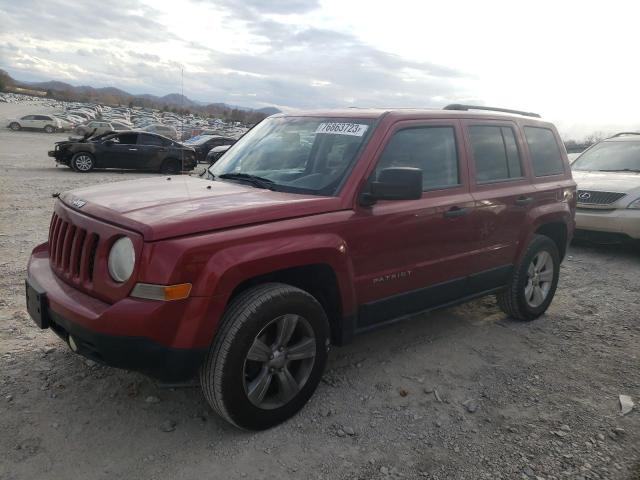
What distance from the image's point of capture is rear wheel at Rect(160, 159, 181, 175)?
725 inches

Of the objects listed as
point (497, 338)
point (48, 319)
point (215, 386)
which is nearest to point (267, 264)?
point (215, 386)

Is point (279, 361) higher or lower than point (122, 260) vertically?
lower

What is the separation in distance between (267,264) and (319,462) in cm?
110

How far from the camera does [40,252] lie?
3654mm

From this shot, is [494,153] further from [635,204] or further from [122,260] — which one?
[635,204]

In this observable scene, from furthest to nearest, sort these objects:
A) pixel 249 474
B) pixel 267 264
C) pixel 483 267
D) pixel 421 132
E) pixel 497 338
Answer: pixel 497 338, pixel 483 267, pixel 421 132, pixel 267 264, pixel 249 474

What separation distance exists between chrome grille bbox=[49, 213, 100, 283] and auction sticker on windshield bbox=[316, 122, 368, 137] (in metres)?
1.77

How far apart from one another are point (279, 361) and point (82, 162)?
15876mm

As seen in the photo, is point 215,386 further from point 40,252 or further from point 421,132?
point 421,132

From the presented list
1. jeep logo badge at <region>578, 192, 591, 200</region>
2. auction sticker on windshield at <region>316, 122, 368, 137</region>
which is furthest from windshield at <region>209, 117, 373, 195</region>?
jeep logo badge at <region>578, 192, 591, 200</region>

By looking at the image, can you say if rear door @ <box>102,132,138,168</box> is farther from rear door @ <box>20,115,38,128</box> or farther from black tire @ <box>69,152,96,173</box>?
rear door @ <box>20,115,38,128</box>

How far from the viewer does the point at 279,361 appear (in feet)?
10.2

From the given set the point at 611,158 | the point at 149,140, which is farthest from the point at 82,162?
the point at 611,158

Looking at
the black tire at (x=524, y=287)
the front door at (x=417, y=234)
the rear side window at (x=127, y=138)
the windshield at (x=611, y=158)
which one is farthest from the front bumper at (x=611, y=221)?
the rear side window at (x=127, y=138)
